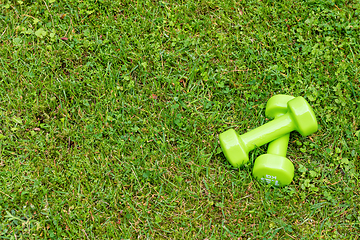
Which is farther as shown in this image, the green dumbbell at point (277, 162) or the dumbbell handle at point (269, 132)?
the dumbbell handle at point (269, 132)

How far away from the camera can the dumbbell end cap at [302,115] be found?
291 centimetres

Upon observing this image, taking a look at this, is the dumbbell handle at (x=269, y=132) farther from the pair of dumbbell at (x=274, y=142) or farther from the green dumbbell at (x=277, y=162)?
the green dumbbell at (x=277, y=162)

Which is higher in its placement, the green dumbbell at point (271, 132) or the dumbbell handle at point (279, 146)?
the green dumbbell at point (271, 132)

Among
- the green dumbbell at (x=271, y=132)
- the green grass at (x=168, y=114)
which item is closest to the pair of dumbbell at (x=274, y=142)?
the green dumbbell at (x=271, y=132)

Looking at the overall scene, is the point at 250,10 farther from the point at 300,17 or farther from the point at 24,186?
the point at 24,186

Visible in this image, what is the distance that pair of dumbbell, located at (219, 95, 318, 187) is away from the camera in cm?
287

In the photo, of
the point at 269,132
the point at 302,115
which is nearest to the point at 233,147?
the point at 269,132

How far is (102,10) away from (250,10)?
1582mm

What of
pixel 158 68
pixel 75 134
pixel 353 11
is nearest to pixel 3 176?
pixel 75 134

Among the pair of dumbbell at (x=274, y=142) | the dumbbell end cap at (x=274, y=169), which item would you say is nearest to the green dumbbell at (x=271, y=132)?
the pair of dumbbell at (x=274, y=142)

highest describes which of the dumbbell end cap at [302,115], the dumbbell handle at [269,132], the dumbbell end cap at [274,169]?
the dumbbell end cap at [302,115]

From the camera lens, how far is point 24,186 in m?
3.03

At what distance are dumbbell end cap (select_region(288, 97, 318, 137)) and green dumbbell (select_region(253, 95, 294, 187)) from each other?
19 centimetres

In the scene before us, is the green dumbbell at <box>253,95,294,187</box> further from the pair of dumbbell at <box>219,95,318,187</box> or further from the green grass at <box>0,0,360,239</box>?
the green grass at <box>0,0,360,239</box>
